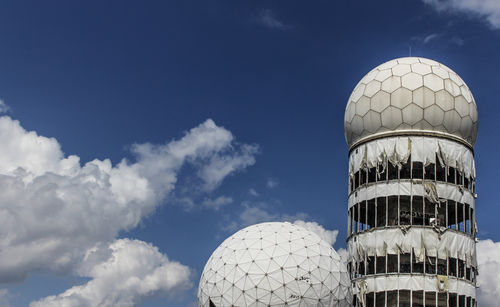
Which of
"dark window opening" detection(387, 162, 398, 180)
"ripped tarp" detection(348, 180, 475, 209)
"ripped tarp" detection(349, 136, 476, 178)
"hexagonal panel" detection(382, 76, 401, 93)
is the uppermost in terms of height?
"hexagonal panel" detection(382, 76, 401, 93)

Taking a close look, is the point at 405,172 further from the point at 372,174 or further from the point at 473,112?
the point at 473,112

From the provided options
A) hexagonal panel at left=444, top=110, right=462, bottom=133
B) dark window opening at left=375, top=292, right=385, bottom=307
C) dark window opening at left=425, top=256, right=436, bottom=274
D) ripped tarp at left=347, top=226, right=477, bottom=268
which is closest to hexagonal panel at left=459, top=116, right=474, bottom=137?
hexagonal panel at left=444, top=110, right=462, bottom=133

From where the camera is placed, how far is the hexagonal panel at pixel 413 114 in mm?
73750

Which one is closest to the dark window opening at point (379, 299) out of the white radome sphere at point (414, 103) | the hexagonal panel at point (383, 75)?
the white radome sphere at point (414, 103)

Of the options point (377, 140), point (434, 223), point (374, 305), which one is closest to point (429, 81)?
point (377, 140)

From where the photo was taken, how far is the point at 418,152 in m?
72.9

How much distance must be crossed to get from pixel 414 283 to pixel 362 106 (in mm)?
20422

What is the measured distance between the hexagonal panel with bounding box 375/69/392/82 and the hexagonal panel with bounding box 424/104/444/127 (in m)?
6.08

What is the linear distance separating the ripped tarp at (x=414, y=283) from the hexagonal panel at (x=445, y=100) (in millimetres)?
18274

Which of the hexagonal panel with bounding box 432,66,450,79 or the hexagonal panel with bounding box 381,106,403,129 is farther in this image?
the hexagonal panel with bounding box 432,66,450,79

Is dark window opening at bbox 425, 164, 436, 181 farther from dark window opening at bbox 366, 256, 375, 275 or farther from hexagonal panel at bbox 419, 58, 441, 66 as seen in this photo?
hexagonal panel at bbox 419, 58, 441, 66

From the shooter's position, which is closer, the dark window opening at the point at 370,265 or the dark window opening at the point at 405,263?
the dark window opening at the point at 405,263

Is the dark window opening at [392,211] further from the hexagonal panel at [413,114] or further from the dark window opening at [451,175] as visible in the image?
the hexagonal panel at [413,114]

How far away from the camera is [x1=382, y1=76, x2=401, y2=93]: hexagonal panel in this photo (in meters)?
75.2
